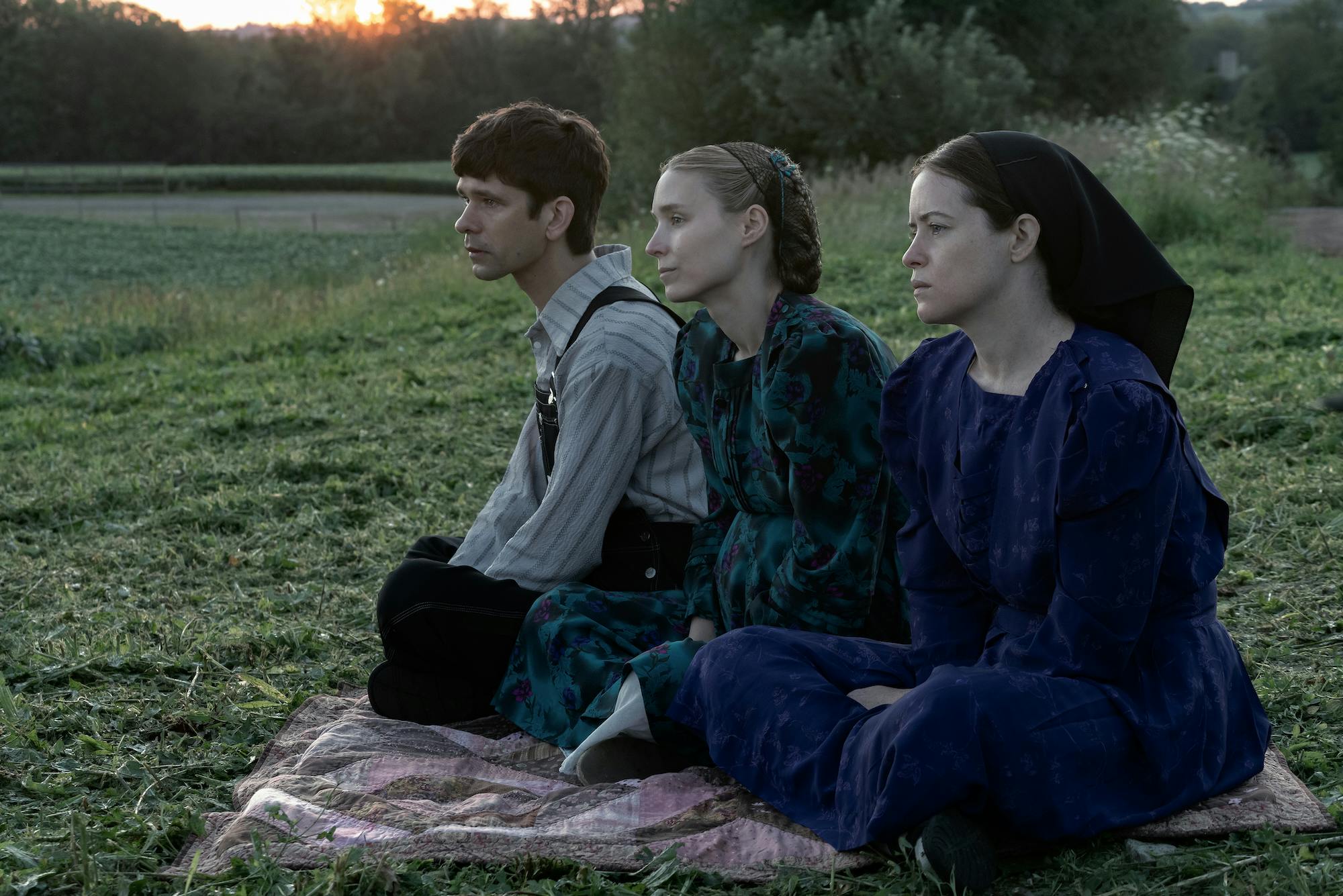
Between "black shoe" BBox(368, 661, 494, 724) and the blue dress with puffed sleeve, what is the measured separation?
948 mm

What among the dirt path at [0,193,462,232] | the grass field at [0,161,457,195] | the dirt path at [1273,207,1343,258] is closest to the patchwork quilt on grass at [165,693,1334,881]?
the dirt path at [1273,207,1343,258]

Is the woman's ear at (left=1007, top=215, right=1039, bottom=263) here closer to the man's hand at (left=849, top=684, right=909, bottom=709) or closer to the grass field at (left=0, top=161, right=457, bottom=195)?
the man's hand at (left=849, top=684, right=909, bottom=709)

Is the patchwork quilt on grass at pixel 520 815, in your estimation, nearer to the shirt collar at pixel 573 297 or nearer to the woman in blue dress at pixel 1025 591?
the woman in blue dress at pixel 1025 591

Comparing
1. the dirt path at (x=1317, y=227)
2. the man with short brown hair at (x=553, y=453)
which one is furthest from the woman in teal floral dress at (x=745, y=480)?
the dirt path at (x=1317, y=227)

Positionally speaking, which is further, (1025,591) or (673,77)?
(673,77)

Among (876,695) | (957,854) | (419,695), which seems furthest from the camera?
(419,695)

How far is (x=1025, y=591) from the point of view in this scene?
2.51 m

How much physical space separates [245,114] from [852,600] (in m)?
75.2

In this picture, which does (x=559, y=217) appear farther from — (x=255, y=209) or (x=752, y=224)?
(x=255, y=209)

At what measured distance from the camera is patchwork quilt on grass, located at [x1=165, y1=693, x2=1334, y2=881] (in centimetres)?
248

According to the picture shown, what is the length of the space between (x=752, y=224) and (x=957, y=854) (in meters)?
1.49

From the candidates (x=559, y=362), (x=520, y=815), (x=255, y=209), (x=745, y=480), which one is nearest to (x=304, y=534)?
(x=559, y=362)

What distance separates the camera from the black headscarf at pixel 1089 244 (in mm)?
2461

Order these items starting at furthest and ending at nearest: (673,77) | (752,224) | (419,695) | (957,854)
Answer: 1. (673,77)
2. (419,695)
3. (752,224)
4. (957,854)
